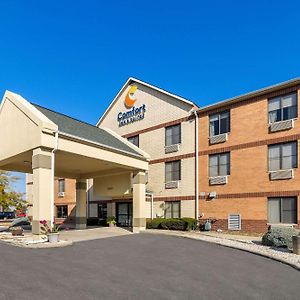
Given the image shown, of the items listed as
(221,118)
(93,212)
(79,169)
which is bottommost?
(93,212)

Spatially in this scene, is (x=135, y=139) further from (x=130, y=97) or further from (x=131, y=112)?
(x=130, y=97)

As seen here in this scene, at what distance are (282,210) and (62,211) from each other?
83.7 ft

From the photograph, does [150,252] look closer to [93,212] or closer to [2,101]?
[2,101]

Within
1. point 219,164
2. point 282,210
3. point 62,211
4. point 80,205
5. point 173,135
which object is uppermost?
point 173,135

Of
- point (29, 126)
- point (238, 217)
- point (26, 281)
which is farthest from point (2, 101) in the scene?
point (238, 217)

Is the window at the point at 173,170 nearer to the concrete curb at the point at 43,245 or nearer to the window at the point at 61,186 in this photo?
the concrete curb at the point at 43,245

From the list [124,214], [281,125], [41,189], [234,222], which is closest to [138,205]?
[234,222]

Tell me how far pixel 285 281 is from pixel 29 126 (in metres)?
13.8

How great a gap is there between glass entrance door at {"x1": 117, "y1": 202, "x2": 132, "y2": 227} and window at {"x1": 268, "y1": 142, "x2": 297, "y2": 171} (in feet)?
45.4

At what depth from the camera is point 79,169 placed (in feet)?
86.0

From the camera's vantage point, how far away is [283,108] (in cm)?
2200

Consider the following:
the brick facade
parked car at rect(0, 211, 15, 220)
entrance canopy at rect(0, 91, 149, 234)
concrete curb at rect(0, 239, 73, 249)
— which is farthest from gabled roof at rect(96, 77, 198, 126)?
parked car at rect(0, 211, 15, 220)

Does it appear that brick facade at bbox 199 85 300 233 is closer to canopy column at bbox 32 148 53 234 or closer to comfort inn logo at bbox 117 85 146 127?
comfort inn logo at bbox 117 85 146 127

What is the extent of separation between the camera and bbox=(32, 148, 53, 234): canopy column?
A: 53.6ft
